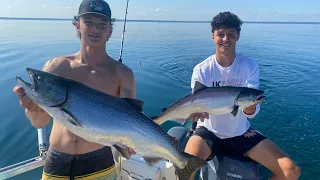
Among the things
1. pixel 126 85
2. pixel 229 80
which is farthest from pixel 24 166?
pixel 229 80

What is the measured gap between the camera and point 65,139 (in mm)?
3344

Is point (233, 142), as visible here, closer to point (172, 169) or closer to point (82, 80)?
point (172, 169)

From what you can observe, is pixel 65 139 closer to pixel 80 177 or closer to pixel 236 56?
pixel 80 177

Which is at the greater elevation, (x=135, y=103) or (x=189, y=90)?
(x=135, y=103)

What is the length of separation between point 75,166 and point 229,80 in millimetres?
2951

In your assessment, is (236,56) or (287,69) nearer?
(236,56)

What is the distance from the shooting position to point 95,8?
10.5ft

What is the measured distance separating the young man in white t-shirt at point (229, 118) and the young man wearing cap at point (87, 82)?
1587 mm

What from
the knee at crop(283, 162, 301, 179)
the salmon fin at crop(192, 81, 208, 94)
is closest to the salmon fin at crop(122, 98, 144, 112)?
the salmon fin at crop(192, 81, 208, 94)

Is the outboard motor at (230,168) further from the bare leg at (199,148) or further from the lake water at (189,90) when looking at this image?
the lake water at (189,90)

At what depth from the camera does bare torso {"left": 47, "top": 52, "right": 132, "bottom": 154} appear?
131 inches

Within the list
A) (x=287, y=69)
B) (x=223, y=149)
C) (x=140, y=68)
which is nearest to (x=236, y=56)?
(x=223, y=149)

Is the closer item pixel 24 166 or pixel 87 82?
pixel 87 82

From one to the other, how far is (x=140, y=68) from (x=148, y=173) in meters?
12.3
